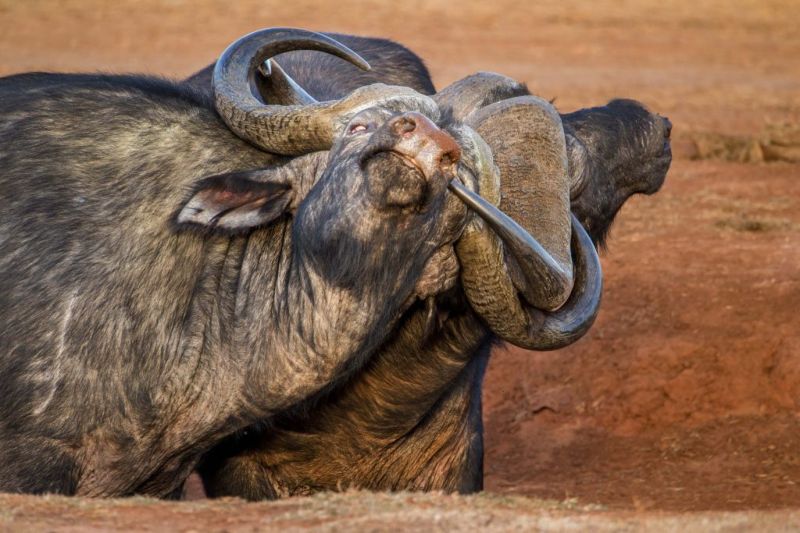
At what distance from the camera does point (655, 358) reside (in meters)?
8.04

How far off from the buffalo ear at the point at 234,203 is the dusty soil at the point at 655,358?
0.99 metres

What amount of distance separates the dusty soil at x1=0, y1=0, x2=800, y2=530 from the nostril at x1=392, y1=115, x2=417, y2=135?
117 cm

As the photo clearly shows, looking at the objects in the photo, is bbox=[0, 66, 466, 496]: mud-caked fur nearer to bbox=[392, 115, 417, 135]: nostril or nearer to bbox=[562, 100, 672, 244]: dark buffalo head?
bbox=[392, 115, 417, 135]: nostril

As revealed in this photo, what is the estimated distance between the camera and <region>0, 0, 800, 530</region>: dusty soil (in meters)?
4.45

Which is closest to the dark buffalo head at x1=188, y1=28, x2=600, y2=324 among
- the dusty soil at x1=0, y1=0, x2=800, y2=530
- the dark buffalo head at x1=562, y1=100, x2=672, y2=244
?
the dark buffalo head at x1=562, y1=100, x2=672, y2=244

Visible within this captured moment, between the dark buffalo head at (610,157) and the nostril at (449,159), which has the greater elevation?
the nostril at (449,159)

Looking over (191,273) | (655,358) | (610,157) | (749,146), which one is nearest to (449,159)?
(191,273)

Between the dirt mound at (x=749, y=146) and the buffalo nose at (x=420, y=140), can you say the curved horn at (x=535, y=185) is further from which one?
the dirt mound at (x=749, y=146)

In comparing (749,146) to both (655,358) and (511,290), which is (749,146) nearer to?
(655,358)

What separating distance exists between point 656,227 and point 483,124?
4830 mm

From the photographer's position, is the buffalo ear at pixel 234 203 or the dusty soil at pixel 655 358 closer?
the dusty soil at pixel 655 358

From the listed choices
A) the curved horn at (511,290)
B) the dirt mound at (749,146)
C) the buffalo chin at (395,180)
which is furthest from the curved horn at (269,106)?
the dirt mound at (749,146)

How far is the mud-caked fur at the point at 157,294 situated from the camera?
4.89m

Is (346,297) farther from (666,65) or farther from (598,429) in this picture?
(666,65)
